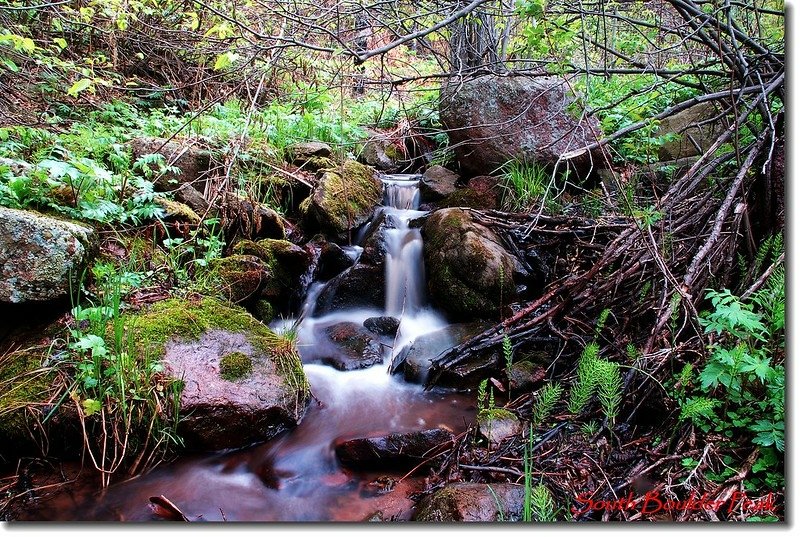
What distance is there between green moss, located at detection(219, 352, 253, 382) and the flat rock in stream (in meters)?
0.75

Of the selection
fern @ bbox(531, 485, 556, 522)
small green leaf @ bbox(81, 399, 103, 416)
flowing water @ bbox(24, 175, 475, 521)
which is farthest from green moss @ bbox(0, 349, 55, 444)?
fern @ bbox(531, 485, 556, 522)

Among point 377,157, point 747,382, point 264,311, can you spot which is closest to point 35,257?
point 264,311

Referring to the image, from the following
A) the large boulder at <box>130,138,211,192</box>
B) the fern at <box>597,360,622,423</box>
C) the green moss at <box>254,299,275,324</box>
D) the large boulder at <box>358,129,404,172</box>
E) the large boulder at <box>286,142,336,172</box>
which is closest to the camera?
the fern at <box>597,360,622,423</box>

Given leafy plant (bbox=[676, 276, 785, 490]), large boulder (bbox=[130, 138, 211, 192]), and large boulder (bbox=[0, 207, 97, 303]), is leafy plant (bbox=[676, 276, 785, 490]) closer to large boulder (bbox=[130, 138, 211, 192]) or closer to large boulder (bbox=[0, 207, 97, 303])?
large boulder (bbox=[0, 207, 97, 303])

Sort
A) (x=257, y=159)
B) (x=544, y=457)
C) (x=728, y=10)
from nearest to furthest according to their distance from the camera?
(x=544, y=457) < (x=728, y=10) < (x=257, y=159)

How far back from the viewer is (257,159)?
15.6 feet

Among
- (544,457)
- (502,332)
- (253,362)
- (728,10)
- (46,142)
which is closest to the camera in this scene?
(544,457)

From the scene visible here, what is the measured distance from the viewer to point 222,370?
2689mm

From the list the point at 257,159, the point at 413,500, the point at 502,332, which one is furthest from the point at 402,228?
the point at 413,500

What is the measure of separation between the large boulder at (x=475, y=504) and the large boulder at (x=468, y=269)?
179cm

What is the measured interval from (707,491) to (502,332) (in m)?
1.58

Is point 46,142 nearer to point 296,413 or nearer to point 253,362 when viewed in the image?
point 253,362

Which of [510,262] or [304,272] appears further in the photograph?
[304,272]

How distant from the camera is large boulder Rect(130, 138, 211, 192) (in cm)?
416
